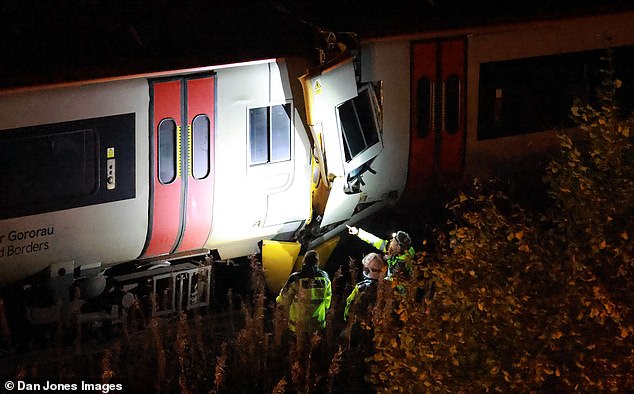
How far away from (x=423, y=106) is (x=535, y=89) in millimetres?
1673

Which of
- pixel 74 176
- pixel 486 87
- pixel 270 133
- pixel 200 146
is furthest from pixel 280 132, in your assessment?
pixel 486 87

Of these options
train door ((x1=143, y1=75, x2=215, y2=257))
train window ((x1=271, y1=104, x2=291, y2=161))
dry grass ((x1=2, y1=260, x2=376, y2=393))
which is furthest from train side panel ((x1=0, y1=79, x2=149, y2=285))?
train window ((x1=271, y1=104, x2=291, y2=161))

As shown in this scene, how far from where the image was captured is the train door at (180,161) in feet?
31.3

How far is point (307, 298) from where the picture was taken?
9.15 meters

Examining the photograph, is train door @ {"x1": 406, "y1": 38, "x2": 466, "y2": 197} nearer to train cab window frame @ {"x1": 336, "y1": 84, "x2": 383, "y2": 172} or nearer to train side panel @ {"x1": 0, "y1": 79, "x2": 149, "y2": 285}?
train cab window frame @ {"x1": 336, "y1": 84, "x2": 383, "y2": 172}

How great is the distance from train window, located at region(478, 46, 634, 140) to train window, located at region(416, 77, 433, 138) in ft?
2.34

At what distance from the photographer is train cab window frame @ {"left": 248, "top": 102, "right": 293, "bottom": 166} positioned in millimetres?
10133

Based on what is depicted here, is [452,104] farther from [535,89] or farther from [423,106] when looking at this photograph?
[535,89]

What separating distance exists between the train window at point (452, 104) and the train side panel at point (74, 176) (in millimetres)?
3686

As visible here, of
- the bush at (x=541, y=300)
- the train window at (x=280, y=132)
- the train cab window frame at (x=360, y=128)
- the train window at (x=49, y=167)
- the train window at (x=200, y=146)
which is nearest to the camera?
the bush at (x=541, y=300)

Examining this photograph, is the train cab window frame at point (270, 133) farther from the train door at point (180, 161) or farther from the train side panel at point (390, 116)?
the train side panel at point (390, 116)

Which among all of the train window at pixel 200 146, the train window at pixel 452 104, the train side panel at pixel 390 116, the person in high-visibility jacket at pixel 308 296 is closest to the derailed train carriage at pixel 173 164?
the train window at pixel 200 146

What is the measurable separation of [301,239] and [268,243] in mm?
425

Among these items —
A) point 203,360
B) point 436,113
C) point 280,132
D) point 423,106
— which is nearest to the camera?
point 203,360
